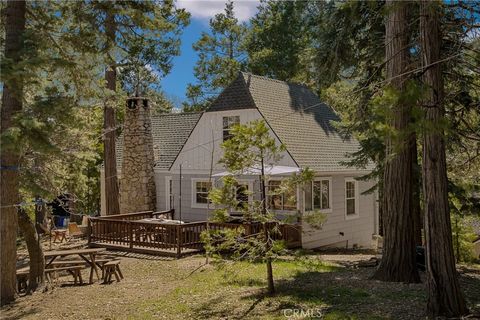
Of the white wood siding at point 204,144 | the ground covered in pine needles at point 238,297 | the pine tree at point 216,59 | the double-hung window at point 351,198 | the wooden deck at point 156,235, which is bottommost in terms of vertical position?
the ground covered in pine needles at point 238,297

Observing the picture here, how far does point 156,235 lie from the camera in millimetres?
16047

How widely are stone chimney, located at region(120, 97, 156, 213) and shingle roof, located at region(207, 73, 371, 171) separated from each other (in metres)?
3.67

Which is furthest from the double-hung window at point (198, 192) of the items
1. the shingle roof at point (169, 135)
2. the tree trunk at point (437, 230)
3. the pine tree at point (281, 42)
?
the pine tree at point (281, 42)

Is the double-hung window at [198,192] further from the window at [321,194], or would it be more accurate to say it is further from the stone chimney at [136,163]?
the window at [321,194]

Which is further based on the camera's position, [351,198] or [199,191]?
[199,191]

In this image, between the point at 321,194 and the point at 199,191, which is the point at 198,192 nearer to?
the point at 199,191

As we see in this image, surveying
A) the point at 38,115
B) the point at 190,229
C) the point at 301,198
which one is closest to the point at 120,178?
the point at 190,229

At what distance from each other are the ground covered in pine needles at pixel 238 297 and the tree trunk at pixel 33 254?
0.44m

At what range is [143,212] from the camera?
64.8ft

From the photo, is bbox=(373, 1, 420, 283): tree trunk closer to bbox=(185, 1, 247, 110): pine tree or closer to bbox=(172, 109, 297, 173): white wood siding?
bbox=(172, 109, 297, 173): white wood siding

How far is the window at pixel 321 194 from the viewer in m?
18.0

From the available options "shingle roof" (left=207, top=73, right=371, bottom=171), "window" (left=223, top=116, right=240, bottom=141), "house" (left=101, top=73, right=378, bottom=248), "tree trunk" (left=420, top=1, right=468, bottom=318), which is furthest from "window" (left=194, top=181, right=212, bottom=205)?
"tree trunk" (left=420, top=1, right=468, bottom=318)

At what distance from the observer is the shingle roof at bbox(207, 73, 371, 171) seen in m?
18.2

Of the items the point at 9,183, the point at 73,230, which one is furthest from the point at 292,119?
the point at 9,183
